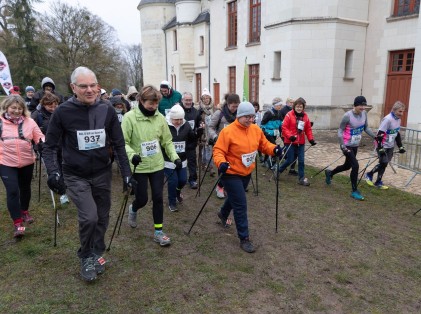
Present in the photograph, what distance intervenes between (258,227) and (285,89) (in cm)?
1363

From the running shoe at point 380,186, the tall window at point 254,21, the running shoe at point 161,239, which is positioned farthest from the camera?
the tall window at point 254,21

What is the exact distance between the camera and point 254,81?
76.3 feet

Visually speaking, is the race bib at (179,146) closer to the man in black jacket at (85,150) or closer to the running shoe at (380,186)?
the man in black jacket at (85,150)

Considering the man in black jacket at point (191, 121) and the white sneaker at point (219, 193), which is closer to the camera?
the white sneaker at point (219, 193)

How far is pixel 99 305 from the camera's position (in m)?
3.18

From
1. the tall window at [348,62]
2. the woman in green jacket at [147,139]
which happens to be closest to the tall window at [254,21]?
the tall window at [348,62]

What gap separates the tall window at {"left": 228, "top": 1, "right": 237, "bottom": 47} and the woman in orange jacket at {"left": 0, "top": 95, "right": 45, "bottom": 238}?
21779 mm

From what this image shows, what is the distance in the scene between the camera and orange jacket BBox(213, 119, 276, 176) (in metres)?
4.20

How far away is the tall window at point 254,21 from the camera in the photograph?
72.2ft

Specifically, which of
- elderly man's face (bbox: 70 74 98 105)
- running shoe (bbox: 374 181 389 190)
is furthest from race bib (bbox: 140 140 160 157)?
running shoe (bbox: 374 181 389 190)

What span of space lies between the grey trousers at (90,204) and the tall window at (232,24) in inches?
900

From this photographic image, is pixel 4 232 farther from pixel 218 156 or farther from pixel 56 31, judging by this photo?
pixel 56 31

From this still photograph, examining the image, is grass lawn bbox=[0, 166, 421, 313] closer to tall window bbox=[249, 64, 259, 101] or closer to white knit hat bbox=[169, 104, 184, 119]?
white knit hat bbox=[169, 104, 184, 119]

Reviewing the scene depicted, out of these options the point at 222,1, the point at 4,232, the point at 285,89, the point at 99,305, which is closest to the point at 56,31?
the point at 222,1
